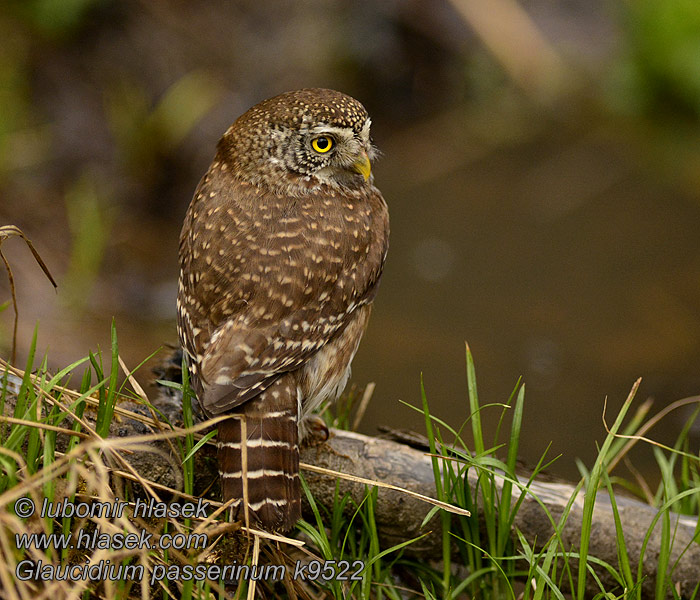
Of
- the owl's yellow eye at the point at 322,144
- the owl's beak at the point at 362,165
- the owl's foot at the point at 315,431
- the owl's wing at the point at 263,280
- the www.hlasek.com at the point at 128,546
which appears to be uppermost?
the owl's yellow eye at the point at 322,144

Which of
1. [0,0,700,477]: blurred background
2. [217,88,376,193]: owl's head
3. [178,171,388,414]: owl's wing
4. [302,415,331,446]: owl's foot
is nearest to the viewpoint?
[178,171,388,414]: owl's wing

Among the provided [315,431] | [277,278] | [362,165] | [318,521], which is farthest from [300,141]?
[318,521]

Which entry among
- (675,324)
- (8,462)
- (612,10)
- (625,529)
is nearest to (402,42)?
(612,10)

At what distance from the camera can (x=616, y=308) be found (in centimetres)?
701

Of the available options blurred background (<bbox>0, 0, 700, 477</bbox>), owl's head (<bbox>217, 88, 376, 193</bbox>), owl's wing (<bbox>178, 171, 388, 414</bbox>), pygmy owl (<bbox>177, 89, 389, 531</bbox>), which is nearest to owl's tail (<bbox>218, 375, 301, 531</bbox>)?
pygmy owl (<bbox>177, 89, 389, 531</bbox>)

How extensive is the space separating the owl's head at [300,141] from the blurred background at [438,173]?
2.75 m

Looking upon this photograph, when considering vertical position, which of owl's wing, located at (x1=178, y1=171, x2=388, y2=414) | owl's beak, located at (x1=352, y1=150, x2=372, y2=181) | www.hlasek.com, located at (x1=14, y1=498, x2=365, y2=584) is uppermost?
owl's beak, located at (x1=352, y1=150, x2=372, y2=181)

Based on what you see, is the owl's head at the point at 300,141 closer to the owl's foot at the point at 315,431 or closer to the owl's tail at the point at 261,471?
the owl's foot at the point at 315,431

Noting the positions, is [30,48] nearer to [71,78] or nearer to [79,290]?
[71,78]

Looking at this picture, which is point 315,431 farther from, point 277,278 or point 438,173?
point 438,173

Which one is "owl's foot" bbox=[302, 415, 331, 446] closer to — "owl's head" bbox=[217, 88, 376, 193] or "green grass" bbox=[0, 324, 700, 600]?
"green grass" bbox=[0, 324, 700, 600]

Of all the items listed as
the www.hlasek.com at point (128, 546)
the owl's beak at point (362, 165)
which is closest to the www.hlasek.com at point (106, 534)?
the www.hlasek.com at point (128, 546)

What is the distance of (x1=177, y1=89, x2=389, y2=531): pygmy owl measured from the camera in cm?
286

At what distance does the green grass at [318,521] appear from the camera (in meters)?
2.45
